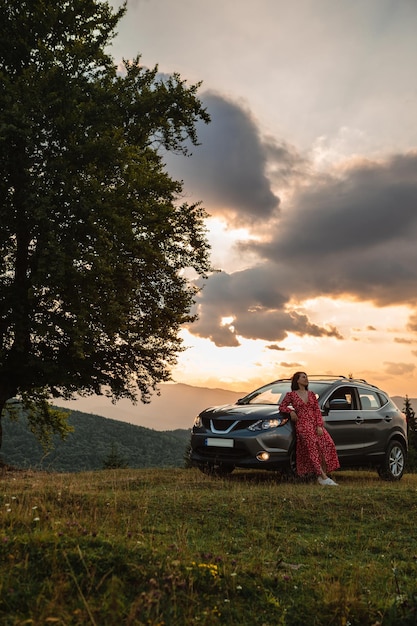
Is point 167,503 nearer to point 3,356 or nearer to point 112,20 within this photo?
point 3,356

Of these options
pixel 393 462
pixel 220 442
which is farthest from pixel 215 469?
pixel 393 462

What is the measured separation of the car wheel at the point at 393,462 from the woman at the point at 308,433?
2.41m

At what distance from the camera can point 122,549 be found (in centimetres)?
519

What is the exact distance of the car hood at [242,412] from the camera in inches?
463

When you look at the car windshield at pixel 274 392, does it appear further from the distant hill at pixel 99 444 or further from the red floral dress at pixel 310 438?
the distant hill at pixel 99 444

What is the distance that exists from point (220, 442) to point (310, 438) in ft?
5.44

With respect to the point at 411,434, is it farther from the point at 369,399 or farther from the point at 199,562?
the point at 199,562

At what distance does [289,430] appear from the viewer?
38.2ft

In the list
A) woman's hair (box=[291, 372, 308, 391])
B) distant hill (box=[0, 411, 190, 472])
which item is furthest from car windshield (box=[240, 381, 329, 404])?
distant hill (box=[0, 411, 190, 472])

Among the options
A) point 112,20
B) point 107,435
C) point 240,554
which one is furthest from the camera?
point 107,435

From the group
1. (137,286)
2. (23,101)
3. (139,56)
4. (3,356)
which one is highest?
(139,56)

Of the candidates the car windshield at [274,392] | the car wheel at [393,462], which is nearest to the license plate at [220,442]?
the car windshield at [274,392]

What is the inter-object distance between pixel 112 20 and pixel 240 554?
68.0 feet

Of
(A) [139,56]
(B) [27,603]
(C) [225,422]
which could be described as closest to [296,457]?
(C) [225,422]
